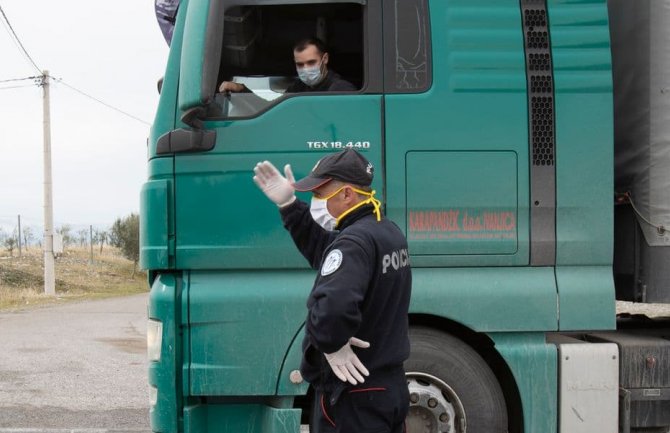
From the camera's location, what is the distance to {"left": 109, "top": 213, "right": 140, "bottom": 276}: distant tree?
3566cm

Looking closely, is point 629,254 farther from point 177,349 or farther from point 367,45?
point 177,349

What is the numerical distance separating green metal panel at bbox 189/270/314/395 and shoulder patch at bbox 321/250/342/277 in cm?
108

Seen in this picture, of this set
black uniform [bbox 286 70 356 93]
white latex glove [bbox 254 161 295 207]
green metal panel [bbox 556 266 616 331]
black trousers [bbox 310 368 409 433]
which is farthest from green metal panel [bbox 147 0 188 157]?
green metal panel [bbox 556 266 616 331]

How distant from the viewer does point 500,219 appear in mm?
3529

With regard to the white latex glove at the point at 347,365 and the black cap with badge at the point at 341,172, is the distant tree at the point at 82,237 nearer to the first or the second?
the black cap with badge at the point at 341,172

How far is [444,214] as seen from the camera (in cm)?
352

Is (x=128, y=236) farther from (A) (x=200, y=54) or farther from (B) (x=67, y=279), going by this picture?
(A) (x=200, y=54)

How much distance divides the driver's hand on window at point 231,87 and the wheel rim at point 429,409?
5.69 feet

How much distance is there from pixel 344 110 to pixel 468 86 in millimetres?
668

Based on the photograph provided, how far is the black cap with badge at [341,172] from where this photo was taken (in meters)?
2.57

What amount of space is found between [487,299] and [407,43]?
141 cm

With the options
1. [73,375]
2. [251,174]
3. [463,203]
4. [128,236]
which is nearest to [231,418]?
[251,174]

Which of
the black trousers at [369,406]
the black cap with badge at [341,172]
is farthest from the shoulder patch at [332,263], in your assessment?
the black trousers at [369,406]

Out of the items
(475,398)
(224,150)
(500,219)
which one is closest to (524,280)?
(500,219)
